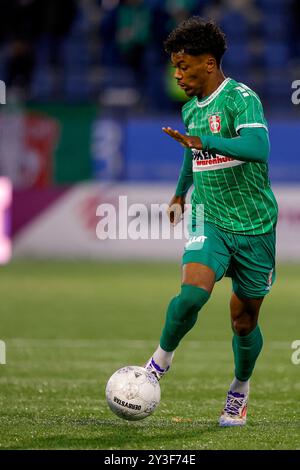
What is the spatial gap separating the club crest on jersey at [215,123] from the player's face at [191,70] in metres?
0.17

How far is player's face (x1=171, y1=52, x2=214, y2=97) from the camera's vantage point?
554 cm

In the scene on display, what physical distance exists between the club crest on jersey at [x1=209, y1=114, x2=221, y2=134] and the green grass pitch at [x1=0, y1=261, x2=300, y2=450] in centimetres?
157

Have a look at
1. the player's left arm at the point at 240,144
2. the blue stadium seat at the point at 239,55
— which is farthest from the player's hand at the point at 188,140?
the blue stadium seat at the point at 239,55

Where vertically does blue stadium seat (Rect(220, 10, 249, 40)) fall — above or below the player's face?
above

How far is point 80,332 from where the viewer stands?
10.1 metres

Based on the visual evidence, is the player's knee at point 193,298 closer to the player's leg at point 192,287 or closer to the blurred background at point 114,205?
the player's leg at point 192,287

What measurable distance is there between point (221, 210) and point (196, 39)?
0.91m

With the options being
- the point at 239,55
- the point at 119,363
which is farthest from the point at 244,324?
the point at 239,55

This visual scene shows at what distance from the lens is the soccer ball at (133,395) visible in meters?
5.30

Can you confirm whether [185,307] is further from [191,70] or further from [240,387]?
[191,70]

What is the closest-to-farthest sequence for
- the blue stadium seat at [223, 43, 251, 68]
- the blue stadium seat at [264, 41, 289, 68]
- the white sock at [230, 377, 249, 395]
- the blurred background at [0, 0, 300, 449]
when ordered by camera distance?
the white sock at [230, 377, 249, 395] < the blurred background at [0, 0, 300, 449] < the blue stadium seat at [223, 43, 251, 68] < the blue stadium seat at [264, 41, 289, 68]

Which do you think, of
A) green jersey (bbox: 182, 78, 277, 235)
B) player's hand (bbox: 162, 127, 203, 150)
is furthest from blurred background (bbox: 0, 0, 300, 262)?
player's hand (bbox: 162, 127, 203, 150)

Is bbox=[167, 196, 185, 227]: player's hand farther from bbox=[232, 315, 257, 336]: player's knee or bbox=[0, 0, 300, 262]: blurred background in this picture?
bbox=[0, 0, 300, 262]: blurred background

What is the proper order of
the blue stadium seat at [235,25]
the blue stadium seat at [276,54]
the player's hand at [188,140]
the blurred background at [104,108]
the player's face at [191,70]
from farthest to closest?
the blue stadium seat at [235,25]
the blue stadium seat at [276,54]
the blurred background at [104,108]
the player's face at [191,70]
the player's hand at [188,140]
